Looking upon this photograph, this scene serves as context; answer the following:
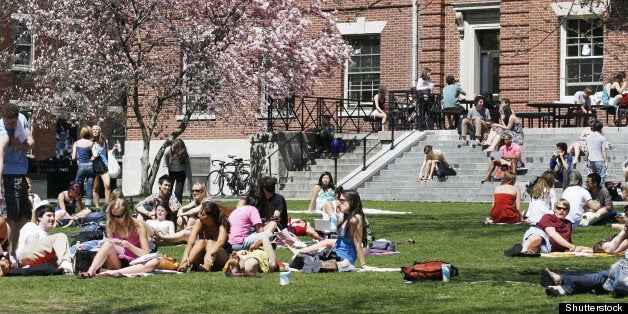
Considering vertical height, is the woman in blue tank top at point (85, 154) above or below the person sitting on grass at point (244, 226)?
above

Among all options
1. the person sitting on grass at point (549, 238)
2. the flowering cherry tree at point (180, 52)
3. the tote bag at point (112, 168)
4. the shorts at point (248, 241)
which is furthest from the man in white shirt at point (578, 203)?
the flowering cherry tree at point (180, 52)

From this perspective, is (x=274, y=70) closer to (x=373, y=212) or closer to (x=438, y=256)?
(x=373, y=212)

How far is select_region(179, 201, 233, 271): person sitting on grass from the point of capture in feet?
54.2

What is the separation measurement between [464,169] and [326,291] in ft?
60.3

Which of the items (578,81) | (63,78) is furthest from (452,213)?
(63,78)

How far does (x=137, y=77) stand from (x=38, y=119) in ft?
29.5

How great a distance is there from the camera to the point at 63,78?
3544cm

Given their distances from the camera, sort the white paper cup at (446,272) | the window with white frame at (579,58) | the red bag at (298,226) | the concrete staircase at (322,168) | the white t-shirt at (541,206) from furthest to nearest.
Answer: the window with white frame at (579,58)
the concrete staircase at (322,168)
the white t-shirt at (541,206)
the red bag at (298,226)
the white paper cup at (446,272)

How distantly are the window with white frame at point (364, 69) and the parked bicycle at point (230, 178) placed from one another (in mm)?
3685

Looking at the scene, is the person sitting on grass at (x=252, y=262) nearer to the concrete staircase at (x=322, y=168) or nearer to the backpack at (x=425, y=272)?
the backpack at (x=425, y=272)

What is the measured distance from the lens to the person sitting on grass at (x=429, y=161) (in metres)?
31.7

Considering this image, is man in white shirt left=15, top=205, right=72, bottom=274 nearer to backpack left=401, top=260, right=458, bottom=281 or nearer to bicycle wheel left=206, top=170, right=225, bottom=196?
backpack left=401, top=260, right=458, bottom=281

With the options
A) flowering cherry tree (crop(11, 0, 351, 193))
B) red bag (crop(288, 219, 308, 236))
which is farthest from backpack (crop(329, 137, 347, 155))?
red bag (crop(288, 219, 308, 236))

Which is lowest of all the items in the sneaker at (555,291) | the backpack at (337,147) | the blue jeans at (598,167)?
the sneaker at (555,291)
